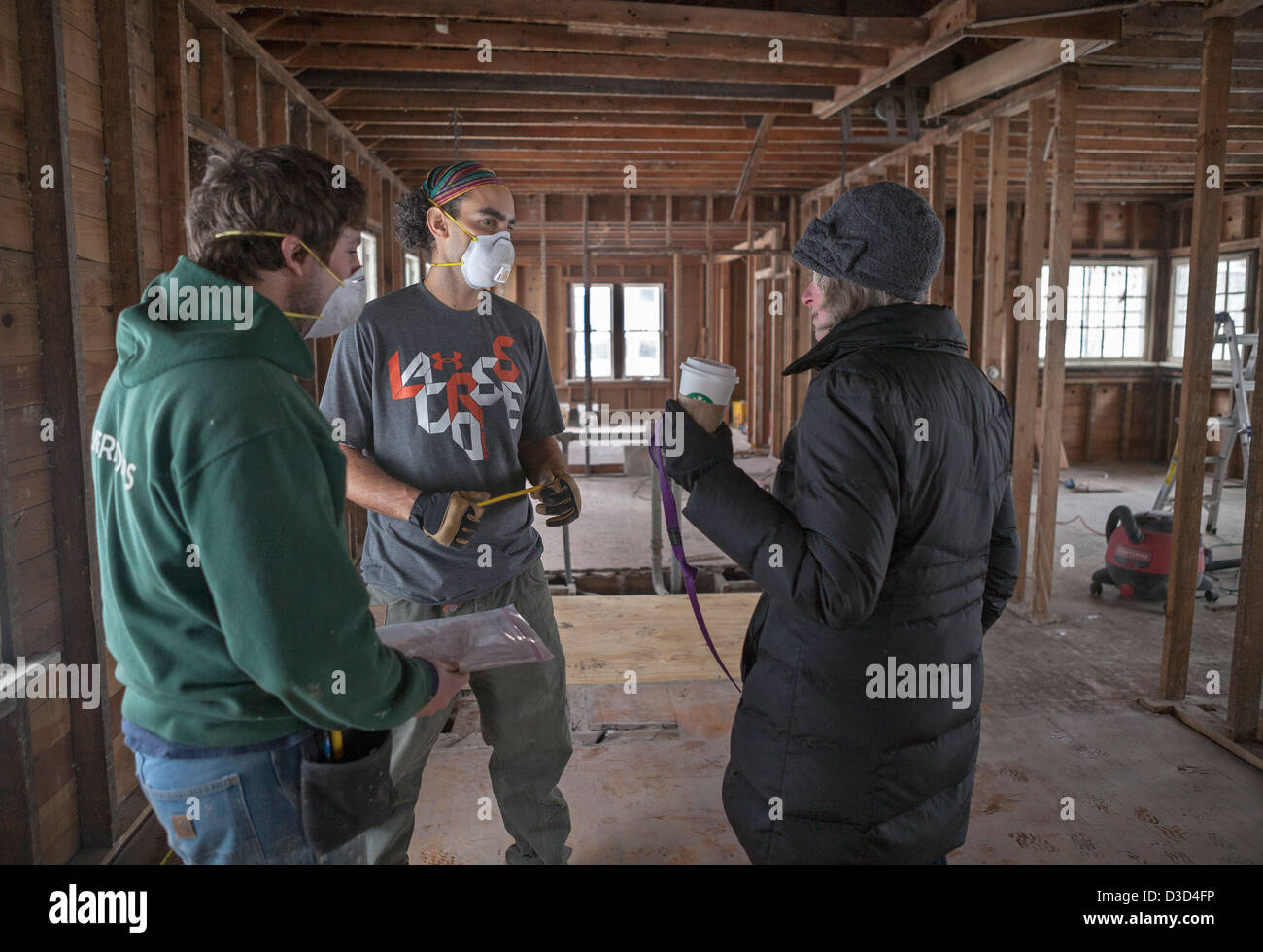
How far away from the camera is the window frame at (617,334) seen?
45.0 feet

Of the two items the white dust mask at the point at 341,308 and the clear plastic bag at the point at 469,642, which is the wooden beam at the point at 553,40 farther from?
the clear plastic bag at the point at 469,642

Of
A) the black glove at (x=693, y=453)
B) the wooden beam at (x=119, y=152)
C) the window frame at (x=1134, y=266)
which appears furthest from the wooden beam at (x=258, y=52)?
the window frame at (x=1134, y=266)

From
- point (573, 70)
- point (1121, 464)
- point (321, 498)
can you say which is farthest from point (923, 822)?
point (1121, 464)

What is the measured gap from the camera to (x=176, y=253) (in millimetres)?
3053

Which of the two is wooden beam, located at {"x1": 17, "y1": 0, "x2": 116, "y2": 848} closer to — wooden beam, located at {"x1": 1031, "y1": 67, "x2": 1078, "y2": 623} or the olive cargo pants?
the olive cargo pants

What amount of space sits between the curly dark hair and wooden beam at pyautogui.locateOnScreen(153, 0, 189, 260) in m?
1.30

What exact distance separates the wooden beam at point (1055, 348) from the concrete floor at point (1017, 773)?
36 cm

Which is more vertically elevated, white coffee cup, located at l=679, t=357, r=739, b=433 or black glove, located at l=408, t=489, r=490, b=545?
white coffee cup, located at l=679, t=357, r=739, b=433

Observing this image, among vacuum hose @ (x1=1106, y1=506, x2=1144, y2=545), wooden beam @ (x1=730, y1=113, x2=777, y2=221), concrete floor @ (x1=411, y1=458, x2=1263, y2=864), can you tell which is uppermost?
wooden beam @ (x1=730, y1=113, x2=777, y2=221)

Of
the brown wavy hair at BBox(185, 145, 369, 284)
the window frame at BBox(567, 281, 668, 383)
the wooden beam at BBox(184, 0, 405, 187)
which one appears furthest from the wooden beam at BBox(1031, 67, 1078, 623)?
the window frame at BBox(567, 281, 668, 383)

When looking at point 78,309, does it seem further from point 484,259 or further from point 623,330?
point 623,330

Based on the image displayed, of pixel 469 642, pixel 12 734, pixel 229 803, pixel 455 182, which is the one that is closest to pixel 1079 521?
pixel 455 182

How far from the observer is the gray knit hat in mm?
1376
